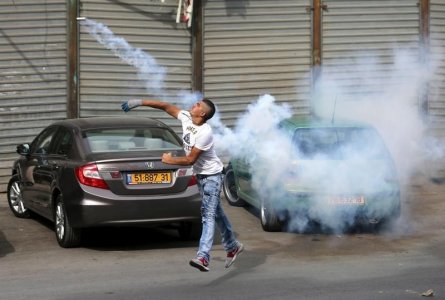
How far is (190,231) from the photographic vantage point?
9695 millimetres

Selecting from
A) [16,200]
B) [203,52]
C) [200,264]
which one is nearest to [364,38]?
[203,52]

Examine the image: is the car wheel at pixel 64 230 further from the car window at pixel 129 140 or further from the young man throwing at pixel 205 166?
the young man throwing at pixel 205 166

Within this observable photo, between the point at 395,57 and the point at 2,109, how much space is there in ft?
25.1

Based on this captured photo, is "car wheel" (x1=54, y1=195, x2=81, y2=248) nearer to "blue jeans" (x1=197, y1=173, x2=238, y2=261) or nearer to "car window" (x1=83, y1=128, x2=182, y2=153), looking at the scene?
"car window" (x1=83, y1=128, x2=182, y2=153)

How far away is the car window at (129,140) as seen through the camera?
9211 mm

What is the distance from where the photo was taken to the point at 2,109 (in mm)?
13453

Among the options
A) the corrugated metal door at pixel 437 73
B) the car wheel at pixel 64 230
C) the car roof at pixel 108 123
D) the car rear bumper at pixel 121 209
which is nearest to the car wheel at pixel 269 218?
the car rear bumper at pixel 121 209

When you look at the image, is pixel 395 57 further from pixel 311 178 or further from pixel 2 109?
pixel 2 109

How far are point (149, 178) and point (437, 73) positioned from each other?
8.89 meters

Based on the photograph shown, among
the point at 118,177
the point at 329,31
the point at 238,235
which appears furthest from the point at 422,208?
the point at 118,177

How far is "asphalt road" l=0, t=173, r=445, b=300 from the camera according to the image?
23.4 ft

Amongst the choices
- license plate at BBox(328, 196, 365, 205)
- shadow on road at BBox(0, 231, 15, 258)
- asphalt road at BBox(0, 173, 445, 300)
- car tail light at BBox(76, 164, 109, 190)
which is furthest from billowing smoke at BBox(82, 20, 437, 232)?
shadow on road at BBox(0, 231, 15, 258)

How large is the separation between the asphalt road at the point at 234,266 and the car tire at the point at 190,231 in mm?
150

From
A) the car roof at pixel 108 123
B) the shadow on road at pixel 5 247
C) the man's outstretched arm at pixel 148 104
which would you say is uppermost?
the man's outstretched arm at pixel 148 104
